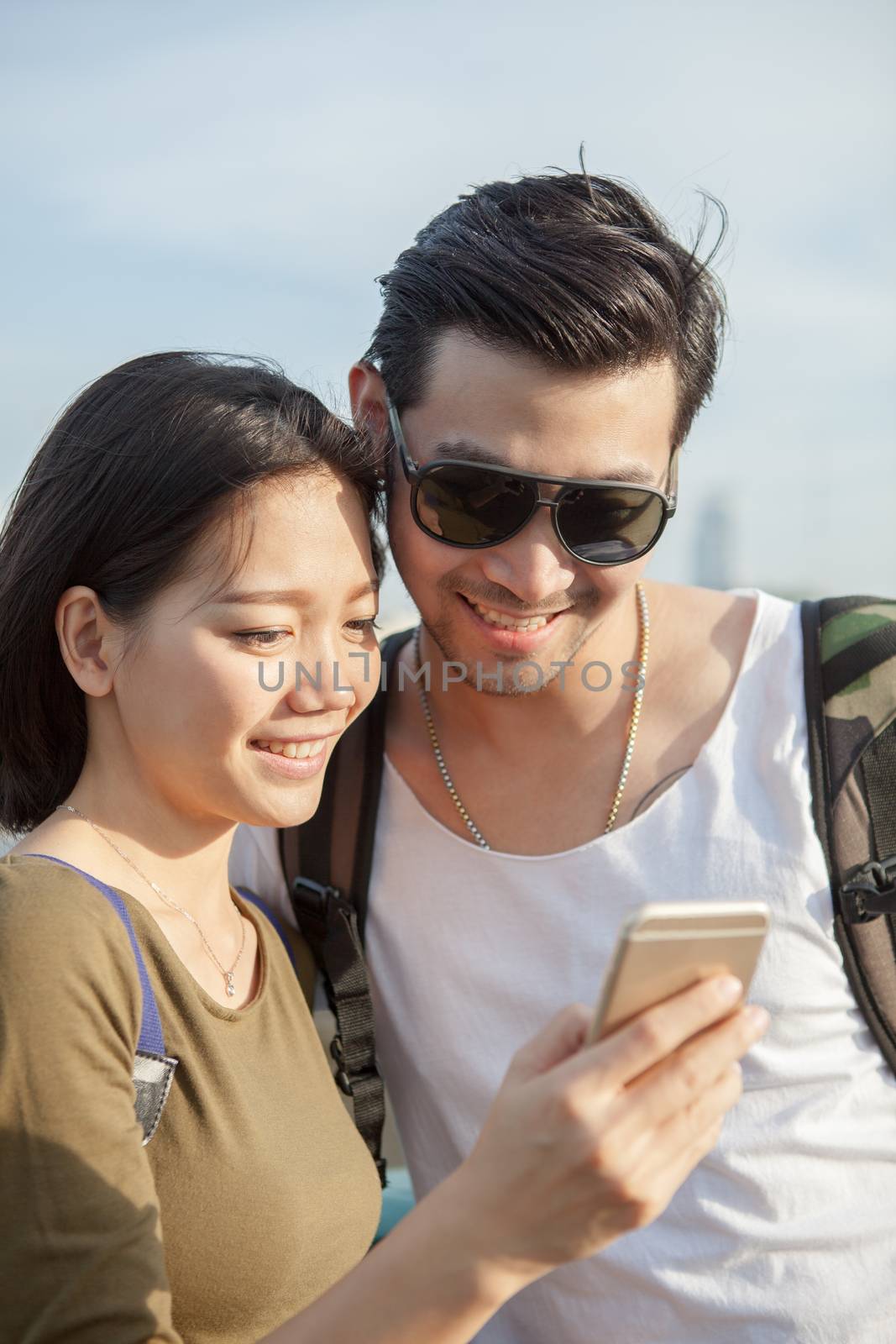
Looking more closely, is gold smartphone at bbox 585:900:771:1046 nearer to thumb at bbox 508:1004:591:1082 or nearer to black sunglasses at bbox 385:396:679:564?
thumb at bbox 508:1004:591:1082

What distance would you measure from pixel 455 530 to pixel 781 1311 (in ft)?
5.79

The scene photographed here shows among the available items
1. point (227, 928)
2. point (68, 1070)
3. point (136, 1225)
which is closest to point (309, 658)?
point (227, 928)

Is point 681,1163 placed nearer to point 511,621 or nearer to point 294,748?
point 294,748

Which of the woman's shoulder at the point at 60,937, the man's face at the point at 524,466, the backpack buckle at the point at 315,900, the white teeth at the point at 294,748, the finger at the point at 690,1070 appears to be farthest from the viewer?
the backpack buckle at the point at 315,900

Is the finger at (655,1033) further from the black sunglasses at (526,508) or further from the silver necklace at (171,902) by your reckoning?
the black sunglasses at (526,508)

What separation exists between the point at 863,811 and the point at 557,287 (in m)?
1.31

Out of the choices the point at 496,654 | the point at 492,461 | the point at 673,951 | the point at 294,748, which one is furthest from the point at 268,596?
the point at 673,951

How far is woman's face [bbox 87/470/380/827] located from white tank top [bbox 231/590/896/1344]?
66cm

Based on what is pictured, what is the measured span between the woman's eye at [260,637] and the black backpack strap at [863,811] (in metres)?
1.23

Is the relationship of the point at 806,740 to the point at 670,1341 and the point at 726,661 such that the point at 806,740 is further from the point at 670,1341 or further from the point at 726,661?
the point at 670,1341

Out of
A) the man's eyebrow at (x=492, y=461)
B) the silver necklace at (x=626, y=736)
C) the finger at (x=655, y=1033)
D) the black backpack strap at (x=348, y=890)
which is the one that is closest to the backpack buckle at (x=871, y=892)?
the silver necklace at (x=626, y=736)

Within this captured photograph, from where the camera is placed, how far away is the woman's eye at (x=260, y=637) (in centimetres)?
219

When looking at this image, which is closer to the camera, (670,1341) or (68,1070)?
(68,1070)

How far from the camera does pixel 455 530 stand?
2727 mm
